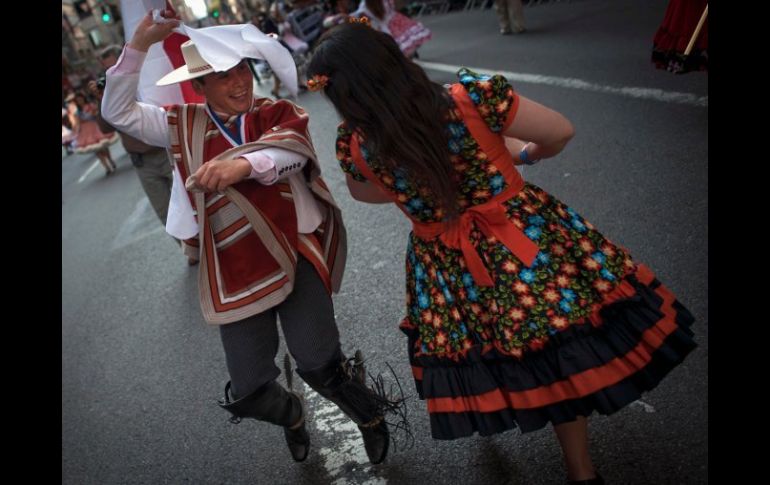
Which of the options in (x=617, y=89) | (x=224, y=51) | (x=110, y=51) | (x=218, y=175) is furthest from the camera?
(x=617, y=89)

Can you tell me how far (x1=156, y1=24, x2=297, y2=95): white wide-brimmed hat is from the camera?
7.98 feet

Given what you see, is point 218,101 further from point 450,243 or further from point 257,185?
point 450,243

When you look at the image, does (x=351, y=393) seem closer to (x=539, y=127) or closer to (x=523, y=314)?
(x=523, y=314)

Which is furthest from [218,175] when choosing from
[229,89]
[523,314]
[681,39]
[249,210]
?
[681,39]

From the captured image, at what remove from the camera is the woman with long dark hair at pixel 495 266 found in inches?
80.1

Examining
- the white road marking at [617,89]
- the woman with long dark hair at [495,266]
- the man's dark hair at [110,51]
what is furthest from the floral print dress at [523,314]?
the man's dark hair at [110,51]

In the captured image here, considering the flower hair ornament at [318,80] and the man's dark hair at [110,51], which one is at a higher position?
the flower hair ornament at [318,80]

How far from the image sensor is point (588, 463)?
2305mm

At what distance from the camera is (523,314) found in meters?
2.09

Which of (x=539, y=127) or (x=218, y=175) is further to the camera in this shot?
(x=218, y=175)

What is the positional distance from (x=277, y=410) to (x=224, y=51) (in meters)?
1.46

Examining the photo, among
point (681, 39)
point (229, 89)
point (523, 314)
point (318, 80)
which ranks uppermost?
point (318, 80)

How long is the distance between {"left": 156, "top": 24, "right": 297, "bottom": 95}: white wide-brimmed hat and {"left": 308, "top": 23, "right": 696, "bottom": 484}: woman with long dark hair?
512 mm

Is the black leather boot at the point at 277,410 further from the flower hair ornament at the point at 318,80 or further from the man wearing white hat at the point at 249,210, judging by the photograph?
the flower hair ornament at the point at 318,80
